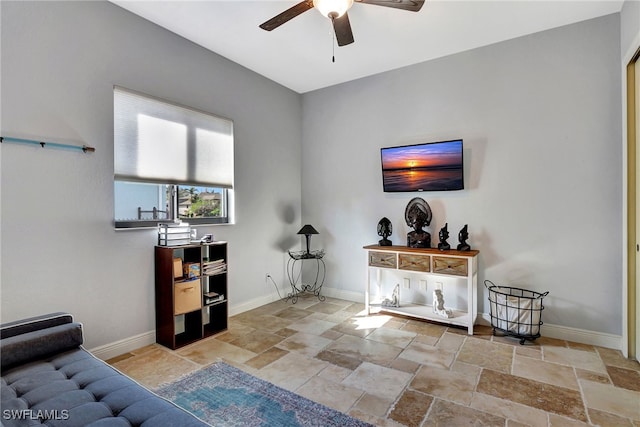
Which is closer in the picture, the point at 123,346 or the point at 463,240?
the point at 123,346

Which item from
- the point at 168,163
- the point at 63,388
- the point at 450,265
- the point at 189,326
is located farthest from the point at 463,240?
the point at 63,388

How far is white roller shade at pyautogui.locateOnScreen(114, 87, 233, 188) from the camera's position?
2.70 m

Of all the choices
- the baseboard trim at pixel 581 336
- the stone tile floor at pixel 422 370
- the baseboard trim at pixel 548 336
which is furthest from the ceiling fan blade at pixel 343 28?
the baseboard trim at pixel 581 336

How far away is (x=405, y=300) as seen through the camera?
3807 millimetres

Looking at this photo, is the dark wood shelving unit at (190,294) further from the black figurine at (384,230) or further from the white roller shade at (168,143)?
the black figurine at (384,230)

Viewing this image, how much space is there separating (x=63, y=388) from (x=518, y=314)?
342cm

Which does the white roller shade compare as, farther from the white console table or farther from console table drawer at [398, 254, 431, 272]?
console table drawer at [398, 254, 431, 272]

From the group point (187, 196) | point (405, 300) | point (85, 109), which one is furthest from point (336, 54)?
point (405, 300)

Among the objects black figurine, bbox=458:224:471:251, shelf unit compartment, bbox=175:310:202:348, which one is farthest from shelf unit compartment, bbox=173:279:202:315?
black figurine, bbox=458:224:471:251

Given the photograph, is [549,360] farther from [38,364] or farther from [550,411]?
[38,364]

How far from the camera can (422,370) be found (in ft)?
7.91

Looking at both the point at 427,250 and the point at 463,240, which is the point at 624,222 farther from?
the point at 427,250

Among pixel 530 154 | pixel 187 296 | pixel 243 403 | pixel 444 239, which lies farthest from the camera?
pixel 444 239

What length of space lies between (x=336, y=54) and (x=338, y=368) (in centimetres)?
321
